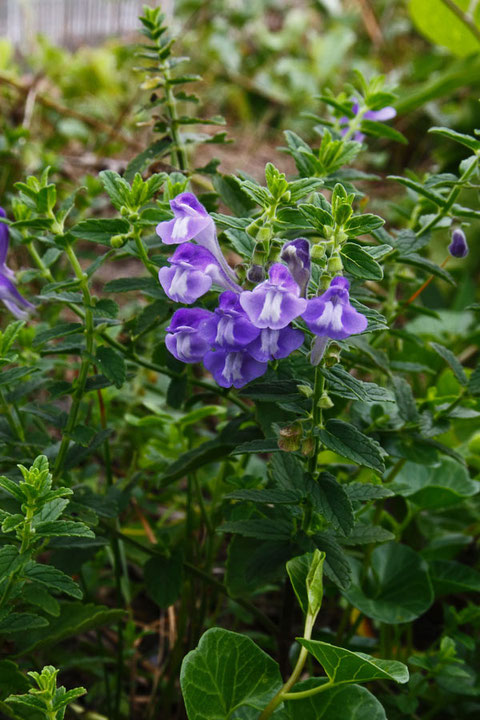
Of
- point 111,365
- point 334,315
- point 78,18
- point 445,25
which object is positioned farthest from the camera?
point 78,18

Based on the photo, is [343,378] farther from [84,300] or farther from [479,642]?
[479,642]

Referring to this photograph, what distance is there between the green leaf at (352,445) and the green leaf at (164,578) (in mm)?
378

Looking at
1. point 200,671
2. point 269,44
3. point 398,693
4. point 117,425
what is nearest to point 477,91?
point 269,44

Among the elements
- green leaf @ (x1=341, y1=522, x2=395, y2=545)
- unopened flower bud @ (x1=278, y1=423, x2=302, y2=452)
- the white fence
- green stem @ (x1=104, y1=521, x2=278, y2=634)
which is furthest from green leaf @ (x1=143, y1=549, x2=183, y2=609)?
the white fence

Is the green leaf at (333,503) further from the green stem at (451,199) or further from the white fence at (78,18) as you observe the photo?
the white fence at (78,18)

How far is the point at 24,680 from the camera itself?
86cm

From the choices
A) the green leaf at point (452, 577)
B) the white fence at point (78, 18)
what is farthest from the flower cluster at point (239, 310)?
the white fence at point (78, 18)

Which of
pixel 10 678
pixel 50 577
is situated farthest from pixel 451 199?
pixel 10 678

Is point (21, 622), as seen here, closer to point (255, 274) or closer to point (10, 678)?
point (10, 678)

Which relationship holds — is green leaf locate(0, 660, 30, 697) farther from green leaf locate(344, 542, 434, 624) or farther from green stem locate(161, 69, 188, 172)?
green stem locate(161, 69, 188, 172)

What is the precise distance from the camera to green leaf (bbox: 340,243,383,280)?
28.8 inches

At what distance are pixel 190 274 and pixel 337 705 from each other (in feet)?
1.63

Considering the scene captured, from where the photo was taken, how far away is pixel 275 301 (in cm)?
69

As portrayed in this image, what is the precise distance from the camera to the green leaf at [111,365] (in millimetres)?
875
